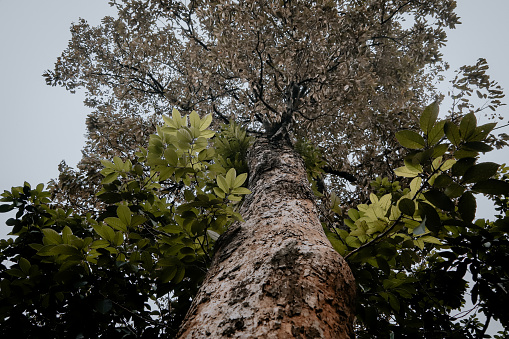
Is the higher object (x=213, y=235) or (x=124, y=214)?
(x=124, y=214)

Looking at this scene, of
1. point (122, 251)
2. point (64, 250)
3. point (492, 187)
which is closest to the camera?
point (492, 187)

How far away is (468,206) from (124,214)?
1419mm

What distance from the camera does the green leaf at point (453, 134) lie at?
2.80 ft

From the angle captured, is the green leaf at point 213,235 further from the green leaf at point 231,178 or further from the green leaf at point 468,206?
the green leaf at point 468,206

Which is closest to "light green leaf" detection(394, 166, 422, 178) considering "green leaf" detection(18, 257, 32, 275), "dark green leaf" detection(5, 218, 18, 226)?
"green leaf" detection(18, 257, 32, 275)

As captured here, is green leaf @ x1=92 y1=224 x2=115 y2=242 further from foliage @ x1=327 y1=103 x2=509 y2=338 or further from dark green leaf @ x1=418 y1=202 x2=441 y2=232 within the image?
dark green leaf @ x1=418 y1=202 x2=441 y2=232

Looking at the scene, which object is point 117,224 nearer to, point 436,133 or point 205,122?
point 205,122

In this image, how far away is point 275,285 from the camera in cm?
94

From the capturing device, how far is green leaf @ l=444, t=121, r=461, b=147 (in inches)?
33.6

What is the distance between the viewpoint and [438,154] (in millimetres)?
876

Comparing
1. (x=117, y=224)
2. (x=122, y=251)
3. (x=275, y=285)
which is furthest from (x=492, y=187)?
(x=122, y=251)

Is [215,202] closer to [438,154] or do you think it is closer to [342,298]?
[342,298]

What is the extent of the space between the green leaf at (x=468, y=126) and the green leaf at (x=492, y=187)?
0.51ft

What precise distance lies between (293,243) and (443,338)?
65.1 inches
